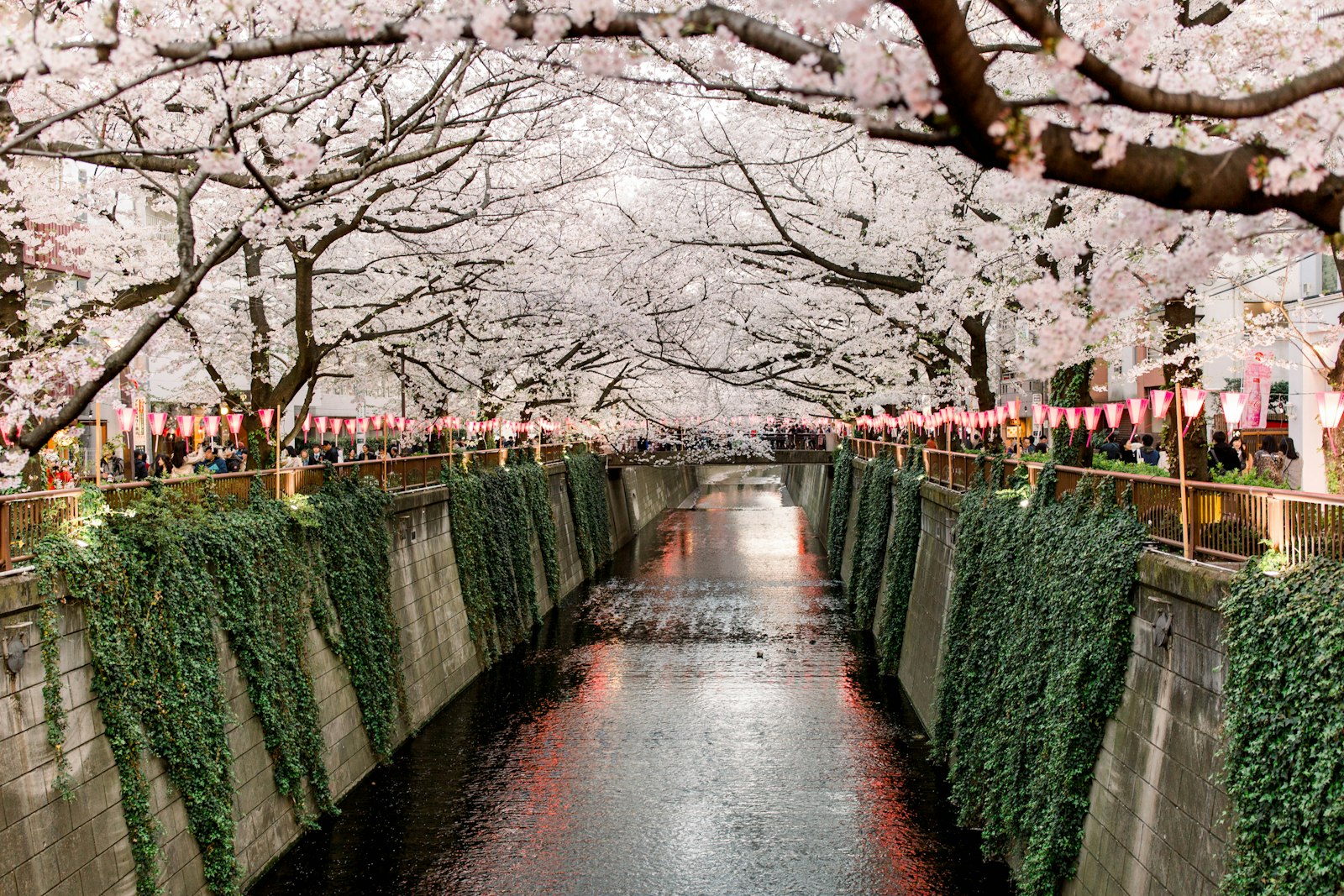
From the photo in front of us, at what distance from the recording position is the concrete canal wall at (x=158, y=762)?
885cm

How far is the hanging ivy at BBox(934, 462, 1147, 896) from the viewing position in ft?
33.9

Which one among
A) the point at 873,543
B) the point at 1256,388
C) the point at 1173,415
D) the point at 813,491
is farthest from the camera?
the point at 813,491

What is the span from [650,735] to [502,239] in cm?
1096

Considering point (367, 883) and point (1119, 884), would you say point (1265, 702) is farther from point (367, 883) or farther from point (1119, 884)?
point (367, 883)

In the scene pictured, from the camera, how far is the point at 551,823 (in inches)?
600

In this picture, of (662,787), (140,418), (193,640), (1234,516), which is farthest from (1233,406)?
(140,418)

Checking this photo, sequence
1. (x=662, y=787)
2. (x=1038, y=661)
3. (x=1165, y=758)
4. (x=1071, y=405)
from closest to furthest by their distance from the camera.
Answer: (x=1165, y=758) → (x=1038, y=661) → (x=1071, y=405) → (x=662, y=787)

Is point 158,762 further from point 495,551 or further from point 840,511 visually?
point 840,511

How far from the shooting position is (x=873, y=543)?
2864cm

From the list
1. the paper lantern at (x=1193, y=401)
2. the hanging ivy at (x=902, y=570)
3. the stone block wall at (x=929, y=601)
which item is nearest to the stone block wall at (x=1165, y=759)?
the paper lantern at (x=1193, y=401)

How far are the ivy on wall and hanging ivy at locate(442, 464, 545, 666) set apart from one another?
892 cm

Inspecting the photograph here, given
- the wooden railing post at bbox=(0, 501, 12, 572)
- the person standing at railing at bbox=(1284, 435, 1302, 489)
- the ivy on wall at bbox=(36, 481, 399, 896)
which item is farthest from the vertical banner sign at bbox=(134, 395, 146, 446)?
the person standing at railing at bbox=(1284, 435, 1302, 489)

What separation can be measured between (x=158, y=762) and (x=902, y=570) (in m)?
16.8

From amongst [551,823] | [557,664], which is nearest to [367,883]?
[551,823]
